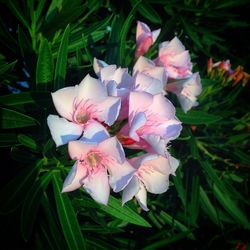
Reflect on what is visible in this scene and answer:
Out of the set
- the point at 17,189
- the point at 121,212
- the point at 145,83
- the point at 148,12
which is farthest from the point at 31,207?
the point at 148,12

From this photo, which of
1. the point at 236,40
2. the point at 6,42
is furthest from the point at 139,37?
the point at 236,40

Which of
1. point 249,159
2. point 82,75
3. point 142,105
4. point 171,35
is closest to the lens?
point 142,105

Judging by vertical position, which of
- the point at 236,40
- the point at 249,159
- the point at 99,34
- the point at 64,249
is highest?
the point at 99,34

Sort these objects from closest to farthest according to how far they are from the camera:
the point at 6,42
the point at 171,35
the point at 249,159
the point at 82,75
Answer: the point at 82,75, the point at 6,42, the point at 249,159, the point at 171,35

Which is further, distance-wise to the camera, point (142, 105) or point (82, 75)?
point (82, 75)

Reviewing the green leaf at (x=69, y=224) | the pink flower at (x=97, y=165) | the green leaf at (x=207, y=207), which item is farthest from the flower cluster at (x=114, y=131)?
the green leaf at (x=207, y=207)

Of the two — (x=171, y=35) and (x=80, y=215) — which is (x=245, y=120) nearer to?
(x=171, y=35)

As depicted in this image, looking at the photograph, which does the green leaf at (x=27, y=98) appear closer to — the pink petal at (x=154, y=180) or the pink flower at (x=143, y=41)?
the pink petal at (x=154, y=180)

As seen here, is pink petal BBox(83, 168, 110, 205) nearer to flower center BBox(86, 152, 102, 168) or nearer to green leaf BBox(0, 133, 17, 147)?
flower center BBox(86, 152, 102, 168)
